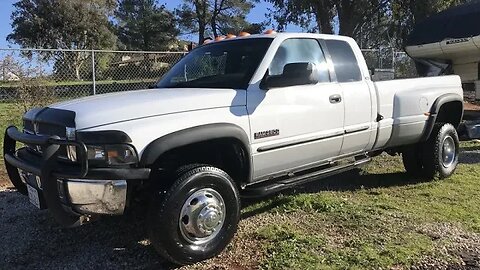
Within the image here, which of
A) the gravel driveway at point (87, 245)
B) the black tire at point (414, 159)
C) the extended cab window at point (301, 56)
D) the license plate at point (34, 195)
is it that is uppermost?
the extended cab window at point (301, 56)

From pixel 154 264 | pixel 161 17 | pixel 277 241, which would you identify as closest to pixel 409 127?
pixel 277 241

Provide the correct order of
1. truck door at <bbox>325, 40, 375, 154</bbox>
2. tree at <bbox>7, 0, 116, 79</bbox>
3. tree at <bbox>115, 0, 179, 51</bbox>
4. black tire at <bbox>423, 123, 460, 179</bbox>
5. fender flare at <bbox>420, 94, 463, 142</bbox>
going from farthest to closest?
tree at <bbox>115, 0, 179, 51</bbox> → tree at <bbox>7, 0, 116, 79</bbox> → black tire at <bbox>423, 123, 460, 179</bbox> → fender flare at <bbox>420, 94, 463, 142</bbox> → truck door at <bbox>325, 40, 375, 154</bbox>

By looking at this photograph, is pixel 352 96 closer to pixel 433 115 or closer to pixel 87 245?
pixel 433 115

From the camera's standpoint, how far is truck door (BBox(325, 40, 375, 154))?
5.48m

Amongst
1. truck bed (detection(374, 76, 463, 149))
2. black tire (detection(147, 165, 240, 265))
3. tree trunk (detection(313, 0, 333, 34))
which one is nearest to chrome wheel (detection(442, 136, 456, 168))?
truck bed (detection(374, 76, 463, 149))

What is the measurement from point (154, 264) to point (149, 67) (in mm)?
11617

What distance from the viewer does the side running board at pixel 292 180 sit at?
4.73 meters

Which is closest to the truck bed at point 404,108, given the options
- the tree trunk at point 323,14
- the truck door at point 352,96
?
the truck door at point 352,96

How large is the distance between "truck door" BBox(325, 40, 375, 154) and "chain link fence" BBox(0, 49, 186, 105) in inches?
222

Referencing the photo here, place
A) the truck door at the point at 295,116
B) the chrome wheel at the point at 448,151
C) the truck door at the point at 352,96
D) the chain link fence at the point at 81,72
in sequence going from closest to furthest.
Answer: the truck door at the point at 295,116 → the truck door at the point at 352,96 → the chrome wheel at the point at 448,151 → the chain link fence at the point at 81,72

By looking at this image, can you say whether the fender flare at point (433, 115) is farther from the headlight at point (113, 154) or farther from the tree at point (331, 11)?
the tree at point (331, 11)

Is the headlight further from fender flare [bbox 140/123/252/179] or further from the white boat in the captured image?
the white boat

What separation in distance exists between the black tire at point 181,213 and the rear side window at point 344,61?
201 centimetres

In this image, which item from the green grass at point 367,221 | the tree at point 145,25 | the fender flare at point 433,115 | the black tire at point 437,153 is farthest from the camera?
the tree at point 145,25
